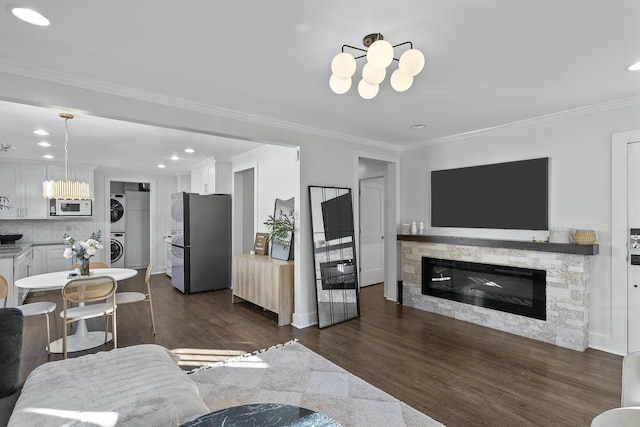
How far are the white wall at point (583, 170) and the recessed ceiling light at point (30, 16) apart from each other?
14.6ft

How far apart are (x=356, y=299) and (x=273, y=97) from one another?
2.87 meters

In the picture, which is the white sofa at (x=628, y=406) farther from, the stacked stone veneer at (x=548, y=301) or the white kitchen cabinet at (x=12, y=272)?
the white kitchen cabinet at (x=12, y=272)

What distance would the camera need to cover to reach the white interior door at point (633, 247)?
3.14m

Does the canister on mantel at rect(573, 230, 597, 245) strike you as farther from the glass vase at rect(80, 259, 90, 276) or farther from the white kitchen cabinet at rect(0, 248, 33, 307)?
the white kitchen cabinet at rect(0, 248, 33, 307)

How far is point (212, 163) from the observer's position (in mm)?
6406

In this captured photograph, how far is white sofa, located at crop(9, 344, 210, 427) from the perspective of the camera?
55.7 inches

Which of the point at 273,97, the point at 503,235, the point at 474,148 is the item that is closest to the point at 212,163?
the point at 273,97

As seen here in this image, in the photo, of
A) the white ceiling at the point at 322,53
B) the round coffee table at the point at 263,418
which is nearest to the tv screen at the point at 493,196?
the white ceiling at the point at 322,53

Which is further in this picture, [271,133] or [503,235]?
[503,235]

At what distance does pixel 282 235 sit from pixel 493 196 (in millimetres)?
2802

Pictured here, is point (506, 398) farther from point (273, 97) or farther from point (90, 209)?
point (90, 209)

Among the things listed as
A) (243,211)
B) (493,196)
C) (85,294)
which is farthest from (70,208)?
(493,196)

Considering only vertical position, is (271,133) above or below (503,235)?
above

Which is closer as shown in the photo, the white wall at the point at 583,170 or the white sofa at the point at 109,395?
the white sofa at the point at 109,395
